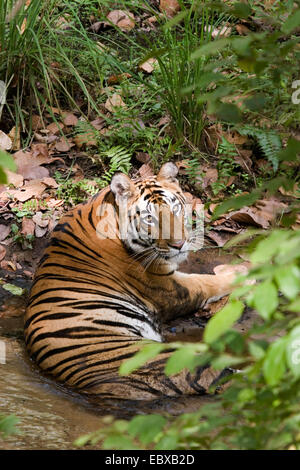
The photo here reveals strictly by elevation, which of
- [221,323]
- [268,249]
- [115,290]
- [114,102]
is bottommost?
[221,323]

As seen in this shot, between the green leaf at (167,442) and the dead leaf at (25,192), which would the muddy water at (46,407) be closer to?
the green leaf at (167,442)

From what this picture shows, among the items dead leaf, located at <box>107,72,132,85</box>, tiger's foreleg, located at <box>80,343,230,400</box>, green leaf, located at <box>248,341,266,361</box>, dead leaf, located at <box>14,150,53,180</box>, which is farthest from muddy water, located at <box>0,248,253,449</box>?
dead leaf, located at <box>107,72,132,85</box>

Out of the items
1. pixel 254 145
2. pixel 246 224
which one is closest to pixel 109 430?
pixel 246 224

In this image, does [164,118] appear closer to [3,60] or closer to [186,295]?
[3,60]

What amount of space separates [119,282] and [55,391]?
951mm

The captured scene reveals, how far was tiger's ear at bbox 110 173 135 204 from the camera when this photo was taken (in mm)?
4652

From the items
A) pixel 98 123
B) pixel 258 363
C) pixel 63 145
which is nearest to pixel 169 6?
pixel 98 123

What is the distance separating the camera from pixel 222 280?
16.9ft

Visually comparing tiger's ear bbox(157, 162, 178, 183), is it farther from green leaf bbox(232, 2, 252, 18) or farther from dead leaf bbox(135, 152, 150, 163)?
green leaf bbox(232, 2, 252, 18)

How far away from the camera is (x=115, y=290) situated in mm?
4598

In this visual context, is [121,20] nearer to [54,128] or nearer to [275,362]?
[54,128]

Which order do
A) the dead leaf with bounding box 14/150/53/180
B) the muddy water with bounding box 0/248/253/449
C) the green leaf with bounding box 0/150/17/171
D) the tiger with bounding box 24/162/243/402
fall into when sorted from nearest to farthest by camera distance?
the green leaf with bounding box 0/150/17/171
the muddy water with bounding box 0/248/253/449
the tiger with bounding box 24/162/243/402
the dead leaf with bounding box 14/150/53/180

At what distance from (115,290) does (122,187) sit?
0.67 m

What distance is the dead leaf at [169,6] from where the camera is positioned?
7.36m
